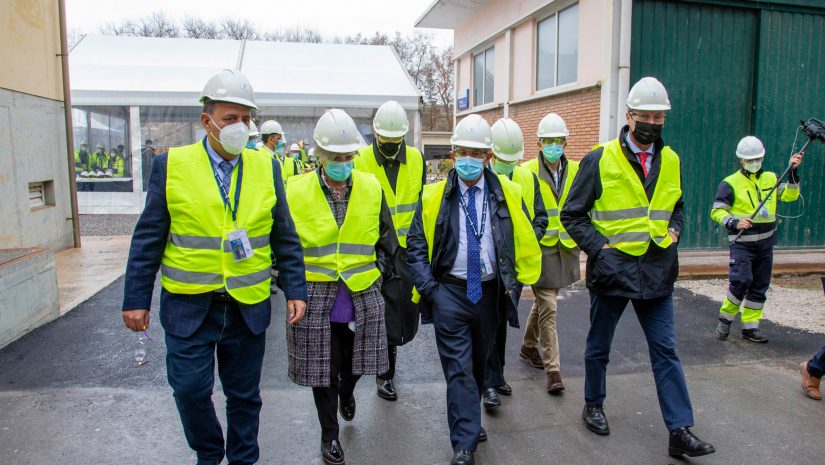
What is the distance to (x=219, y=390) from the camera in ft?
15.6

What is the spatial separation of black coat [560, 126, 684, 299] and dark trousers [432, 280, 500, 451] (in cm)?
70

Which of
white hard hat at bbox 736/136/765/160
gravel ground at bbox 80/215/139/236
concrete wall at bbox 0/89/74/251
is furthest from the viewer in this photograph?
gravel ground at bbox 80/215/139/236

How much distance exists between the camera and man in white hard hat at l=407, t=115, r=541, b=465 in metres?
3.67

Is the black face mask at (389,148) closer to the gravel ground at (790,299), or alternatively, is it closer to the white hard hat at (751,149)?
the white hard hat at (751,149)

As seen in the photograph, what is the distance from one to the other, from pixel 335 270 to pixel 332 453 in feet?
3.45

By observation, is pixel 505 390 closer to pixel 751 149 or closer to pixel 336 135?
pixel 336 135

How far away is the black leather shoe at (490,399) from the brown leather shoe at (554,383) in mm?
506

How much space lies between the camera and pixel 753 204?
6141 millimetres

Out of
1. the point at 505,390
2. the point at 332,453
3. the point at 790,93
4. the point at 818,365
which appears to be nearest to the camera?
the point at 332,453

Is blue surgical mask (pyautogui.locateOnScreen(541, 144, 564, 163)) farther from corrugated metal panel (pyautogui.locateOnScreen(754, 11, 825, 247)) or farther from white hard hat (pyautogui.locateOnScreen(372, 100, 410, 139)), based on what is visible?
corrugated metal panel (pyautogui.locateOnScreen(754, 11, 825, 247))

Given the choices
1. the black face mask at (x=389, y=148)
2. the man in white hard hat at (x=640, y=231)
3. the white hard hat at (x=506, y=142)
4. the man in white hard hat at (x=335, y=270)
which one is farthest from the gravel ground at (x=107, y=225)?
the man in white hard hat at (x=640, y=231)

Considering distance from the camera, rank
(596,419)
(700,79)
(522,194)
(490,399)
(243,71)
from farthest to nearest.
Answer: (243,71), (700,79), (490,399), (522,194), (596,419)

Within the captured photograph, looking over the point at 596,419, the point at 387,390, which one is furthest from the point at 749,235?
the point at 387,390

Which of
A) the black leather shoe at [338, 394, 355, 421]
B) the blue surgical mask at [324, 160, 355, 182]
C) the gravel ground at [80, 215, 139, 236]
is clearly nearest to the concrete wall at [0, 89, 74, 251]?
the gravel ground at [80, 215, 139, 236]
